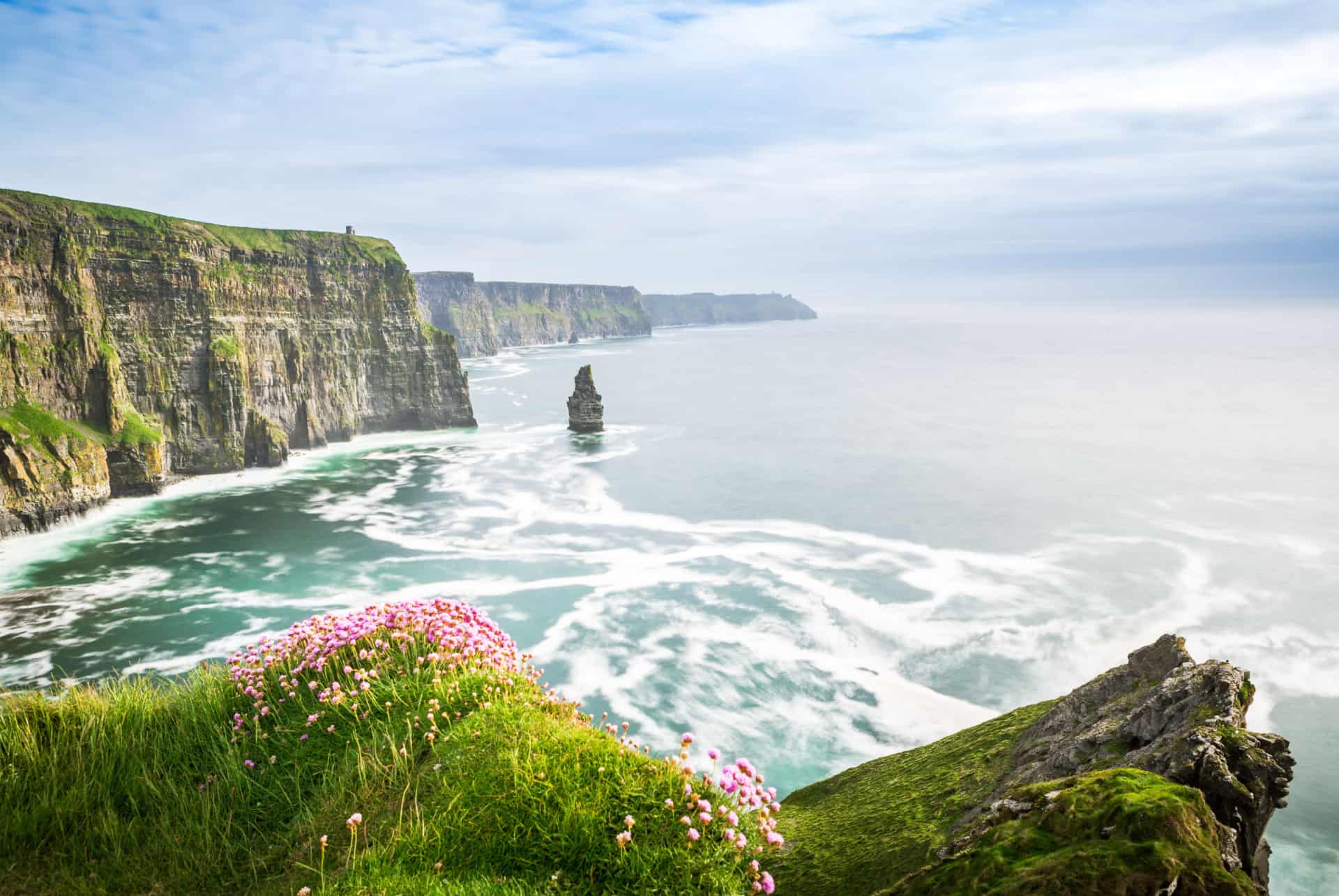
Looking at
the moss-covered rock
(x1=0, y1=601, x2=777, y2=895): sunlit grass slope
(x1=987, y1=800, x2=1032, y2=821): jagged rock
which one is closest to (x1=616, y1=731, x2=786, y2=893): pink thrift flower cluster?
(x1=0, y1=601, x2=777, y2=895): sunlit grass slope

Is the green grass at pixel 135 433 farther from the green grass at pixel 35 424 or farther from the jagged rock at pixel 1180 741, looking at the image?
the jagged rock at pixel 1180 741

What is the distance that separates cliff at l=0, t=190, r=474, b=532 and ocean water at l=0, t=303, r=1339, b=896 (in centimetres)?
403

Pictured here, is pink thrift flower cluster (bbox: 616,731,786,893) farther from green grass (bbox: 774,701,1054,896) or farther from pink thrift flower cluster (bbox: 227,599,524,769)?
pink thrift flower cluster (bbox: 227,599,524,769)

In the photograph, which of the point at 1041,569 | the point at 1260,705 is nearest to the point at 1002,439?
the point at 1041,569

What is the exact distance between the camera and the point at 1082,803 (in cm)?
471

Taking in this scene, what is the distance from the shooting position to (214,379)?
71.2 m

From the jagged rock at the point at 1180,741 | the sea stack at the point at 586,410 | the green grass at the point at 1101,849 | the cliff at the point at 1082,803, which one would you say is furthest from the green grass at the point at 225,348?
the green grass at the point at 1101,849

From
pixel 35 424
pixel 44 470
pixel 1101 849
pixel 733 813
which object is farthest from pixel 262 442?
pixel 1101 849

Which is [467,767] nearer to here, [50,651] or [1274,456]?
[50,651]

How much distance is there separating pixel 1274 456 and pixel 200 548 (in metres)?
93.1

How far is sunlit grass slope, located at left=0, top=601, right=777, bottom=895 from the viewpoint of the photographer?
639 centimetres

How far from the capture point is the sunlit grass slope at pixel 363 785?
6.39 meters

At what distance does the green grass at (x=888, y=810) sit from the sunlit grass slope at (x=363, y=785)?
44 cm

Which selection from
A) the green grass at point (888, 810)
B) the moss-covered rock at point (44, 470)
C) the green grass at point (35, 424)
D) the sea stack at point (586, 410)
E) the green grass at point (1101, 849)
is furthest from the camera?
the sea stack at point (586, 410)
